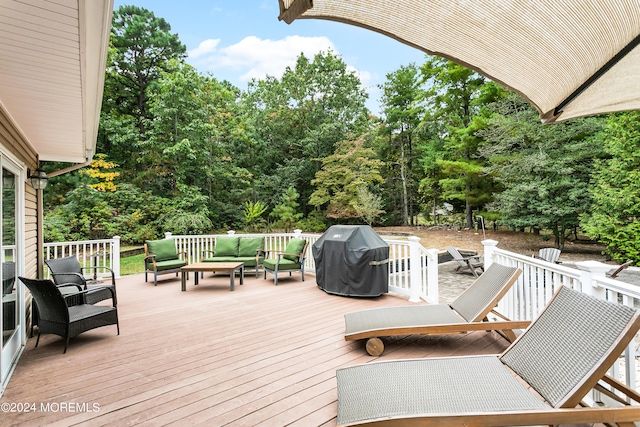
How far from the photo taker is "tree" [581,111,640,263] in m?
9.23

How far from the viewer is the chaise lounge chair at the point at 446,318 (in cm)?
301

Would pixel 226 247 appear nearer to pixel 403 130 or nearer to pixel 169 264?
pixel 169 264

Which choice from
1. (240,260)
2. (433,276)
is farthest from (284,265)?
(433,276)

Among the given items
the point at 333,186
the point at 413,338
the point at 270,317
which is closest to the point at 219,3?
the point at 333,186

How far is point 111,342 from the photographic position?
3588mm

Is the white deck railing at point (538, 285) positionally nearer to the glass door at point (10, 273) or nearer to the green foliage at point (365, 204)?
the glass door at point (10, 273)

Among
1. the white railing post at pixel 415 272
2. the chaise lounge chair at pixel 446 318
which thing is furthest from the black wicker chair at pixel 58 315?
the white railing post at pixel 415 272

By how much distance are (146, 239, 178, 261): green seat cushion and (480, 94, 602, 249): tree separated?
12.2 metres

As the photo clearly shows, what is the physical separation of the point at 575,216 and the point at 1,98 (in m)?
15.4

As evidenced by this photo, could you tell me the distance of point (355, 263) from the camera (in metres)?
5.18

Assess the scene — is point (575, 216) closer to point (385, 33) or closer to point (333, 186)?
point (333, 186)

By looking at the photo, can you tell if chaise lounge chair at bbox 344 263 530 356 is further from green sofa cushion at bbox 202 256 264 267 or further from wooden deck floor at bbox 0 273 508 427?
green sofa cushion at bbox 202 256 264 267

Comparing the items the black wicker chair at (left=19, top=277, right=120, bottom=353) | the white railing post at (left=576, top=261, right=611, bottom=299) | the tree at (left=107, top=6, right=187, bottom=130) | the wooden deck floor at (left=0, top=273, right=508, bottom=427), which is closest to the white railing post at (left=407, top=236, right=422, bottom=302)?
the wooden deck floor at (left=0, top=273, right=508, bottom=427)

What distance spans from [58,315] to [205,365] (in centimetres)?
179
